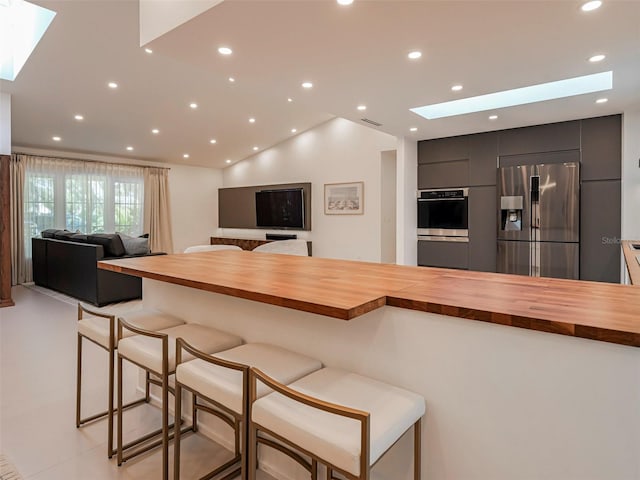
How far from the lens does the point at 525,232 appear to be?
4.65 meters

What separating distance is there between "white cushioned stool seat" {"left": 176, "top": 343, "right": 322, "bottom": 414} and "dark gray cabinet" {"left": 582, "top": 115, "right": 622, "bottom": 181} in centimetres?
447

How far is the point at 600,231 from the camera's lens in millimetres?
4328

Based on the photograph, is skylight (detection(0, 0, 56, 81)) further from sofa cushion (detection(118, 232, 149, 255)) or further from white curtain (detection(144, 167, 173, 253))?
white curtain (detection(144, 167, 173, 253))

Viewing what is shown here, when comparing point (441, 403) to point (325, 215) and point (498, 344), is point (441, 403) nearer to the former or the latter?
point (498, 344)

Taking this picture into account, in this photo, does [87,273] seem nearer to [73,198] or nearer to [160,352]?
[73,198]

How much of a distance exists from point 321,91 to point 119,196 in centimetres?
652

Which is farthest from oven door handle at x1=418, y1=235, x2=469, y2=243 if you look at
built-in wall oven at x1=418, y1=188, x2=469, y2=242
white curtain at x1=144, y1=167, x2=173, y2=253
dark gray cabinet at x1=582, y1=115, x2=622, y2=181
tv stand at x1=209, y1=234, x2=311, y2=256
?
white curtain at x1=144, y1=167, x2=173, y2=253

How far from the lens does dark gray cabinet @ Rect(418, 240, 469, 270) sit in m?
5.32

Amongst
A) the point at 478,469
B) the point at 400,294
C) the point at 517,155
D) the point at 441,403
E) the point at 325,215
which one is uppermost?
the point at 517,155

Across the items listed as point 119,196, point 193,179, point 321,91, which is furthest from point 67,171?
point 321,91

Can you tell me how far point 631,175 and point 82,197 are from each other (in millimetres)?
9061

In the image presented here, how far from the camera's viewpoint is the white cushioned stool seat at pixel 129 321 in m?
1.99

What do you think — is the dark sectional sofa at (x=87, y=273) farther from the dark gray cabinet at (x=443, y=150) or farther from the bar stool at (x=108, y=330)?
the dark gray cabinet at (x=443, y=150)

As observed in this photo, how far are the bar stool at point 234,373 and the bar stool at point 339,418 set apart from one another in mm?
56
